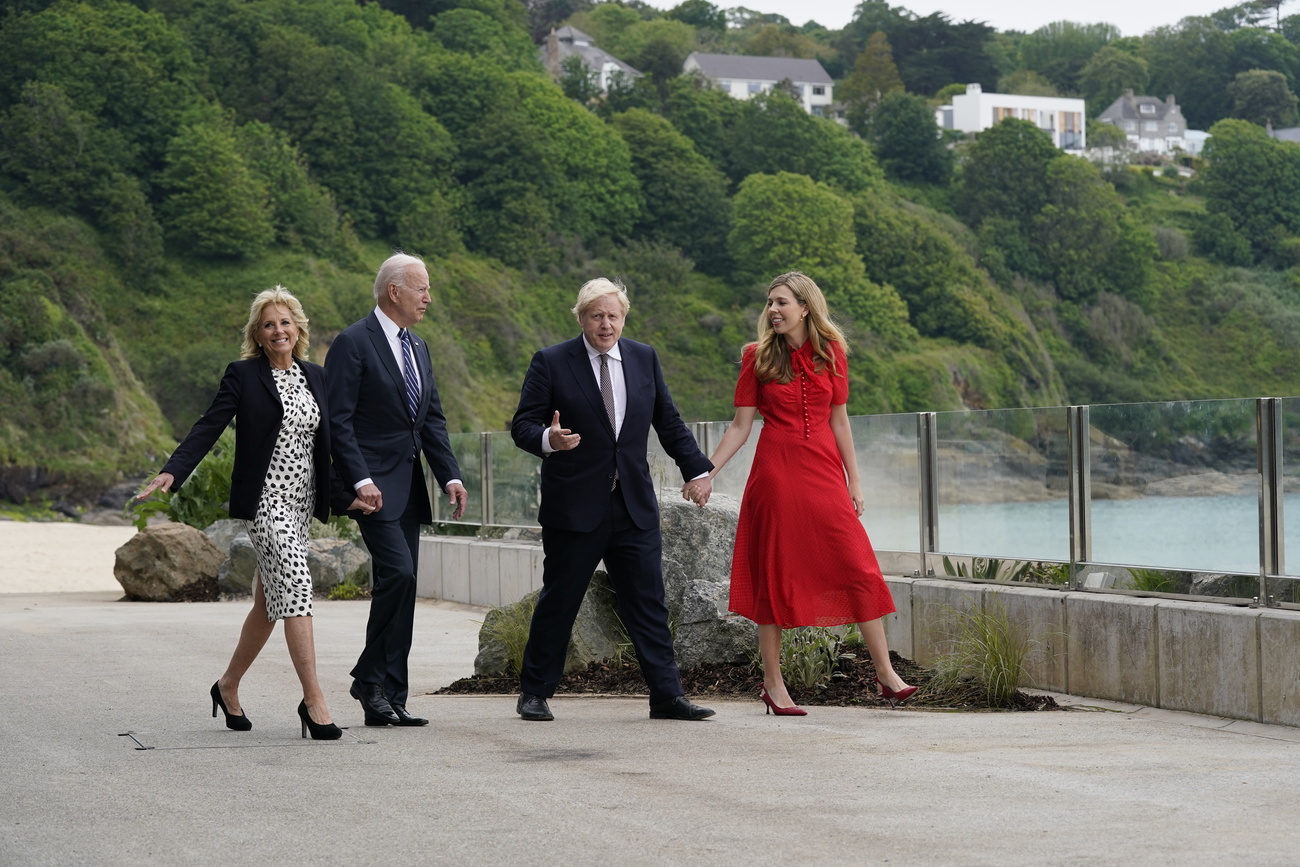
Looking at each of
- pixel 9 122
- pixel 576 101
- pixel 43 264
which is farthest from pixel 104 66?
pixel 576 101

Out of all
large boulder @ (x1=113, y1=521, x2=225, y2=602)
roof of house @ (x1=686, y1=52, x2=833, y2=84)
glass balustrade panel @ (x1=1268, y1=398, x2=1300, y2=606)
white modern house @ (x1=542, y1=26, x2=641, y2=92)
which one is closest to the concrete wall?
glass balustrade panel @ (x1=1268, y1=398, x2=1300, y2=606)

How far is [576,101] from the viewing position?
10956cm

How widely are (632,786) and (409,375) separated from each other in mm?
2551

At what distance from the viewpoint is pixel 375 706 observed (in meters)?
7.11

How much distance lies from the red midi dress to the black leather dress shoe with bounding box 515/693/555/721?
99 centimetres

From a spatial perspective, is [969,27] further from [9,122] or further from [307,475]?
[307,475]

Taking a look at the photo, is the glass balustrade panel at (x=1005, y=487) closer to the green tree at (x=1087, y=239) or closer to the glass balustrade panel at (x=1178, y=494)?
the glass balustrade panel at (x=1178, y=494)

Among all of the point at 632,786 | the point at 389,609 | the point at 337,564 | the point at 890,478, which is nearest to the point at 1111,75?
the point at 337,564

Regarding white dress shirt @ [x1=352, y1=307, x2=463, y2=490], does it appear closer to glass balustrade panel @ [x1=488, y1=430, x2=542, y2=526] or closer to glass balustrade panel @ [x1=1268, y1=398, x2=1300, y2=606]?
glass balustrade panel @ [x1=1268, y1=398, x2=1300, y2=606]

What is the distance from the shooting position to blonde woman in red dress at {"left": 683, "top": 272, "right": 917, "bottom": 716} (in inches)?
290

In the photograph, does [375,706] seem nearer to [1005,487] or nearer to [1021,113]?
[1005,487]

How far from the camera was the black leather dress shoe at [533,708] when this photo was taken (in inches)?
285

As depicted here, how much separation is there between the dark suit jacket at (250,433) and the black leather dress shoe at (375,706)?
2.57 ft

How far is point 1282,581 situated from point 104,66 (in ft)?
271
